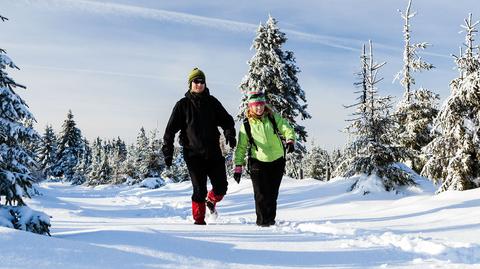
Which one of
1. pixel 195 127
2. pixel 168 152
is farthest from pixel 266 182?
pixel 168 152

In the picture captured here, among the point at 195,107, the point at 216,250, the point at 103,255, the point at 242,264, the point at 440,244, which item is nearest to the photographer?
the point at 103,255

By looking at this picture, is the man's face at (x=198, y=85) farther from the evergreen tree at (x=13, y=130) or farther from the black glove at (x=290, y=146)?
the evergreen tree at (x=13, y=130)

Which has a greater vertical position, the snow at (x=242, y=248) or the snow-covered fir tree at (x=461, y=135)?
the snow-covered fir tree at (x=461, y=135)

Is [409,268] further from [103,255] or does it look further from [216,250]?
[103,255]

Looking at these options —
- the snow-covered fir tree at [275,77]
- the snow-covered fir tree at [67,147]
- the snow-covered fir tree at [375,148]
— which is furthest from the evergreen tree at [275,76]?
the snow-covered fir tree at [67,147]

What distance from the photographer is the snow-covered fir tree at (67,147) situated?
227 feet

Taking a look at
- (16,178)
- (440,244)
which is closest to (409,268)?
(440,244)

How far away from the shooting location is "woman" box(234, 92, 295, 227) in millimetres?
7199

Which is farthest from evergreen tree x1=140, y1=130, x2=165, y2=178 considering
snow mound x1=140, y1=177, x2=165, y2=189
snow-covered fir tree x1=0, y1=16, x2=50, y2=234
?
snow-covered fir tree x1=0, y1=16, x2=50, y2=234

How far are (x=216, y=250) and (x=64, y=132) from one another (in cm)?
7024

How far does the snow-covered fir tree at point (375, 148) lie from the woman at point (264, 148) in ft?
25.5

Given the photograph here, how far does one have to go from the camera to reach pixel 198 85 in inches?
272

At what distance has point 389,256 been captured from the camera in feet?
14.3

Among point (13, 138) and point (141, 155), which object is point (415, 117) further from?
point (141, 155)
